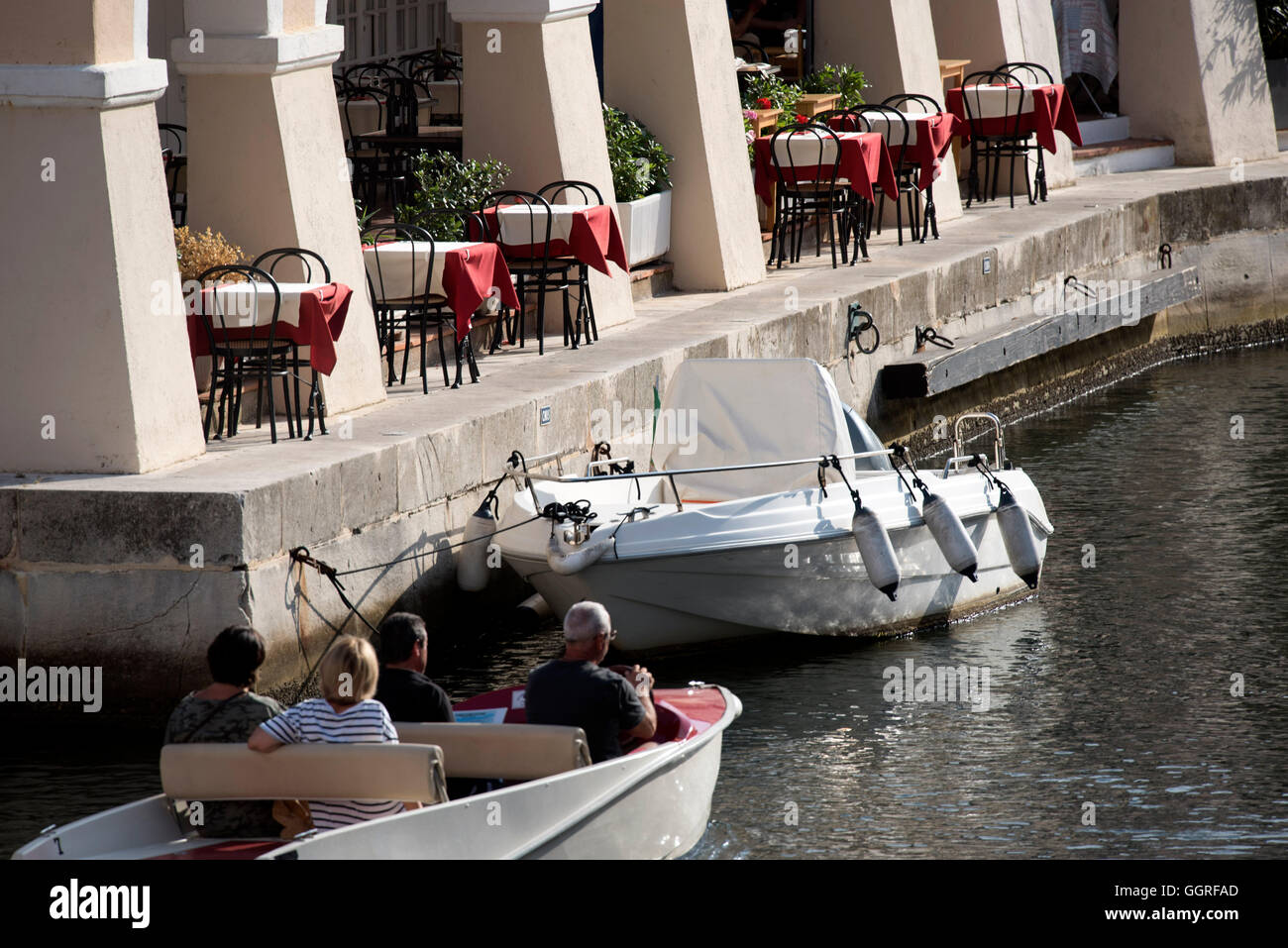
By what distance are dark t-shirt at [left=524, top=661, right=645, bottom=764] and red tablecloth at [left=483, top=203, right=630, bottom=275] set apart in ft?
18.9

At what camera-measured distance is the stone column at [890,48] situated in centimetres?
1862

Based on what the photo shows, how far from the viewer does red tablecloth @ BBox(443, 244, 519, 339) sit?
37.3 feet

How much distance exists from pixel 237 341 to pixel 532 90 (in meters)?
3.84

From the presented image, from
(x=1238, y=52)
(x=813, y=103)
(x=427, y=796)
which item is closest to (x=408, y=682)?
(x=427, y=796)

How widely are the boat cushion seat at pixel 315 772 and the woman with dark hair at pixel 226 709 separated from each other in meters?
0.16

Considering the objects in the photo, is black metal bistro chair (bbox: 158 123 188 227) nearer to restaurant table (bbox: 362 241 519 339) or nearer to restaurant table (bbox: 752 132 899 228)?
restaurant table (bbox: 362 241 519 339)

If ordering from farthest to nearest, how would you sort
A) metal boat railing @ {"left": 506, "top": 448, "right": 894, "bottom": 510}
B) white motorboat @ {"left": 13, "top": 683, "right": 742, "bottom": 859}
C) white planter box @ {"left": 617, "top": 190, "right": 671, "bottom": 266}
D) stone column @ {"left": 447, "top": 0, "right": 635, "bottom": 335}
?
1. white planter box @ {"left": 617, "top": 190, "right": 671, "bottom": 266}
2. stone column @ {"left": 447, "top": 0, "right": 635, "bottom": 335}
3. metal boat railing @ {"left": 506, "top": 448, "right": 894, "bottom": 510}
4. white motorboat @ {"left": 13, "top": 683, "right": 742, "bottom": 859}

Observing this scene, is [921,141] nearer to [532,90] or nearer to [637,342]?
[532,90]

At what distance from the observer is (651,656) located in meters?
10.2

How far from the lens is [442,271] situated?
37.8 ft

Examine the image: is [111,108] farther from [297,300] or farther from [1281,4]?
[1281,4]

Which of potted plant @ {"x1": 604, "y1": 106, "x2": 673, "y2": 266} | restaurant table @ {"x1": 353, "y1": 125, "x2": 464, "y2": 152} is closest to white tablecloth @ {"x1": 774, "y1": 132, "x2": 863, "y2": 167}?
potted plant @ {"x1": 604, "y1": 106, "x2": 673, "y2": 266}

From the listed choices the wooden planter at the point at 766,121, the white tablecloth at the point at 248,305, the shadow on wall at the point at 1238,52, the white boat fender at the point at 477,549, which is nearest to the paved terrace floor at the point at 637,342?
the white boat fender at the point at 477,549

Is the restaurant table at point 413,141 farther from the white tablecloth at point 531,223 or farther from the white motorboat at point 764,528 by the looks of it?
the white motorboat at point 764,528
